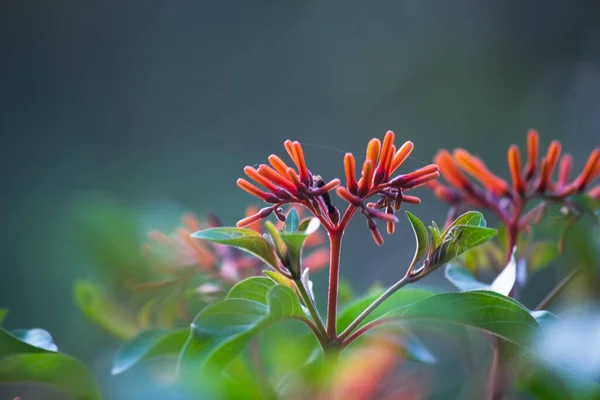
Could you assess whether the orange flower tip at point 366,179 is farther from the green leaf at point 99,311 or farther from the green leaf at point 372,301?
the green leaf at point 99,311

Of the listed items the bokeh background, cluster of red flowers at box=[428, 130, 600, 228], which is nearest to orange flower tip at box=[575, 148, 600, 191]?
cluster of red flowers at box=[428, 130, 600, 228]

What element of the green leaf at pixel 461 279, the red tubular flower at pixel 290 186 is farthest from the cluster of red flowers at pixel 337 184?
the green leaf at pixel 461 279

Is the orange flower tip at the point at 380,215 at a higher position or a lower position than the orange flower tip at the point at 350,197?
lower

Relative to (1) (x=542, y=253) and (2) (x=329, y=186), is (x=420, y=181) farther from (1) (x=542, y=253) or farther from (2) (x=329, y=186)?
(1) (x=542, y=253)

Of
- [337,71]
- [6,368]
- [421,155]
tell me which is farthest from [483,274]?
[337,71]

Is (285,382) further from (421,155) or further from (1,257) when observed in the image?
(421,155)

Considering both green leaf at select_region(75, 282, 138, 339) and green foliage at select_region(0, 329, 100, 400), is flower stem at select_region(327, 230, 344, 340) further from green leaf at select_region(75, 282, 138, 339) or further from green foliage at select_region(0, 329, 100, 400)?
green leaf at select_region(75, 282, 138, 339)
